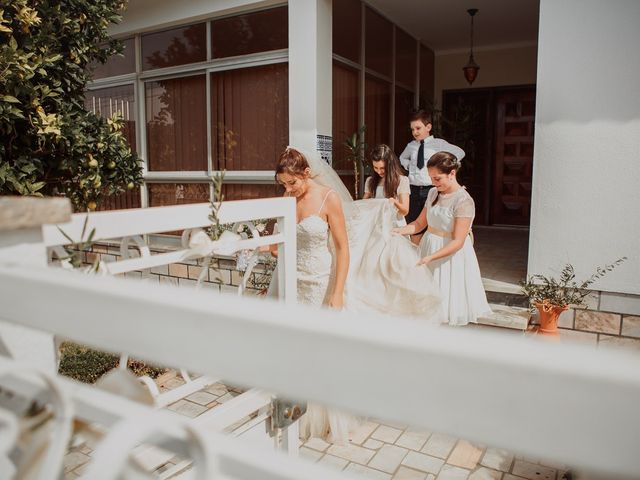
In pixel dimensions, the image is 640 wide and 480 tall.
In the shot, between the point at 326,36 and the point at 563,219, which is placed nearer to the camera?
the point at 563,219

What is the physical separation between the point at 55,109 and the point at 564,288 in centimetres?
416

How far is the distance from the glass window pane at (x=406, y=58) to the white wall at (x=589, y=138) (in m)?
3.82

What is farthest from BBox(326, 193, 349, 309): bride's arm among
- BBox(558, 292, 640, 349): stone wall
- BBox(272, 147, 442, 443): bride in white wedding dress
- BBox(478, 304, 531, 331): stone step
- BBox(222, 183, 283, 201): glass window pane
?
BBox(222, 183, 283, 201): glass window pane

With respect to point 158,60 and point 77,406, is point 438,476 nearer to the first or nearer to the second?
point 77,406

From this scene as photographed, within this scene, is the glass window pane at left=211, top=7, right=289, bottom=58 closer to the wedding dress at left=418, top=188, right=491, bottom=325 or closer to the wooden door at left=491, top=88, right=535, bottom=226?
the wedding dress at left=418, top=188, right=491, bottom=325

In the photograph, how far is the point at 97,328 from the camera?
659 millimetres

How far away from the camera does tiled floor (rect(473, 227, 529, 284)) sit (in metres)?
5.10

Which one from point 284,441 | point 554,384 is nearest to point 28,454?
point 554,384

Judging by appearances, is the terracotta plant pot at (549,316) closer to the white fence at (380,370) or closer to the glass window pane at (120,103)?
the white fence at (380,370)

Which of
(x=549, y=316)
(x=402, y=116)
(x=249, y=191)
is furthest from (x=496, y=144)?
(x=549, y=316)

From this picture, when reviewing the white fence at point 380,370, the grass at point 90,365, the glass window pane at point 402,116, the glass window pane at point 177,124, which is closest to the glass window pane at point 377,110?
the glass window pane at point 402,116

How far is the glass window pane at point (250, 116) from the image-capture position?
19.1 ft

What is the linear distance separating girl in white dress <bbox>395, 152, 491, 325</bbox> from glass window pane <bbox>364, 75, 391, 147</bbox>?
10.9 ft

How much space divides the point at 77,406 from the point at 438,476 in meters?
2.77
